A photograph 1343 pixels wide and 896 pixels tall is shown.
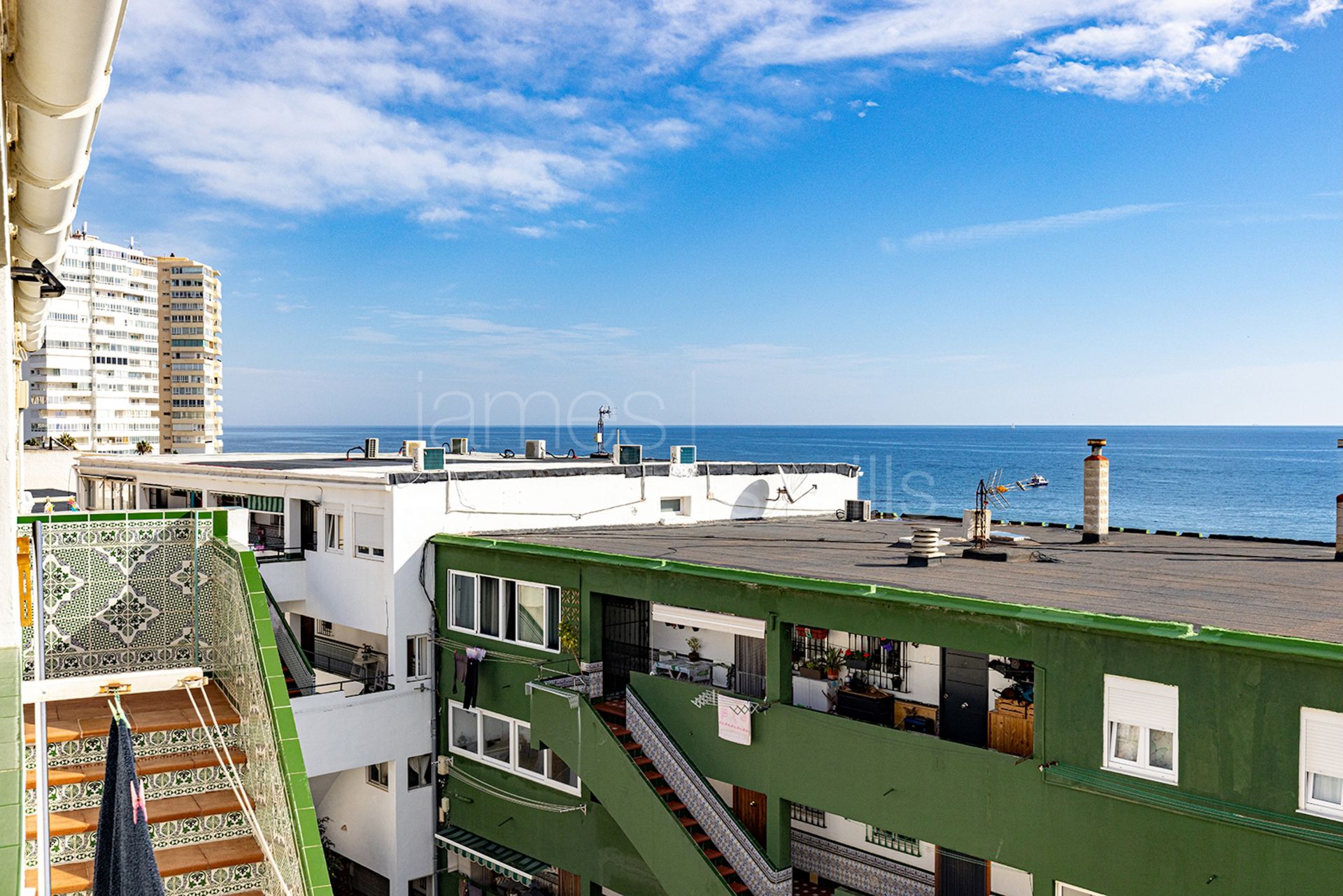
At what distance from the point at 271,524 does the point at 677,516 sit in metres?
11.6

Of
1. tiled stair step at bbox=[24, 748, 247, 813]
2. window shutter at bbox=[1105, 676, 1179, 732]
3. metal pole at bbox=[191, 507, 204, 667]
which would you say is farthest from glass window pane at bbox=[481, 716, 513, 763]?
tiled stair step at bbox=[24, 748, 247, 813]

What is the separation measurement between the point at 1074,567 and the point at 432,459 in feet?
51.1

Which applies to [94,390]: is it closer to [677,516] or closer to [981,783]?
[677,516]

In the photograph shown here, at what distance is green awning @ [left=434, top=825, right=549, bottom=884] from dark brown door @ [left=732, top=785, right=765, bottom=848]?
211 inches

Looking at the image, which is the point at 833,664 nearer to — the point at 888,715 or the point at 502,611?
the point at 888,715

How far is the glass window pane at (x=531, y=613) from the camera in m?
21.7

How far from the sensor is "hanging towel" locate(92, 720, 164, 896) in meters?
5.37

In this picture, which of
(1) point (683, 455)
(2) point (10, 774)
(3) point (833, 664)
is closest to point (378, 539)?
(1) point (683, 455)

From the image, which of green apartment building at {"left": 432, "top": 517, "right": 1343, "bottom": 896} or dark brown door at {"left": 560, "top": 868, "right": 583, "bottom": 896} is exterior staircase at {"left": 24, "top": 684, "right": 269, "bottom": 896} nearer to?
green apartment building at {"left": 432, "top": 517, "right": 1343, "bottom": 896}

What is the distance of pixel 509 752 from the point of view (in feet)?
74.0

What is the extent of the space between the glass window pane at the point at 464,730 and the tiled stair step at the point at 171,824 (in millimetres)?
15776

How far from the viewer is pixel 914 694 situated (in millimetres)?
17859

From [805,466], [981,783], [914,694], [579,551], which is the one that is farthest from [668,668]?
[805,466]

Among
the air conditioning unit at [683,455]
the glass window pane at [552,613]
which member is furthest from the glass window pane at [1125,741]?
the air conditioning unit at [683,455]
